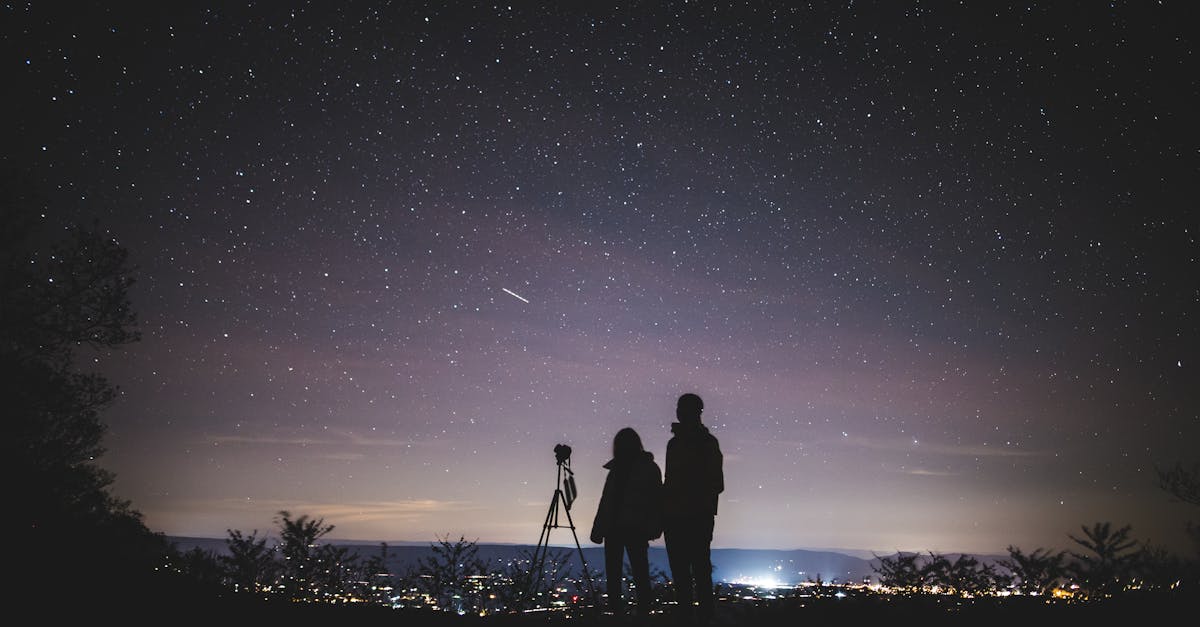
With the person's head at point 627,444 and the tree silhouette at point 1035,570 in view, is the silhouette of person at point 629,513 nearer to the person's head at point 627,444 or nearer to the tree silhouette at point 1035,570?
the person's head at point 627,444

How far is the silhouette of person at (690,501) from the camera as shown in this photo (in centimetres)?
549

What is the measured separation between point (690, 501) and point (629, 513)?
65 cm

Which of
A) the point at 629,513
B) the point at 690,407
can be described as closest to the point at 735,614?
the point at 629,513

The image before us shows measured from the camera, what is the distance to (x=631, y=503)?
5875 millimetres

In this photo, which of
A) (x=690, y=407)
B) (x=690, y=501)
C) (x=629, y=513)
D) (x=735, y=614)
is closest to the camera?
(x=690, y=501)

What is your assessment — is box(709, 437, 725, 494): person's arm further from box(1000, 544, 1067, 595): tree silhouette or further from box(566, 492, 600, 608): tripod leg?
box(1000, 544, 1067, 595): tree silhouette

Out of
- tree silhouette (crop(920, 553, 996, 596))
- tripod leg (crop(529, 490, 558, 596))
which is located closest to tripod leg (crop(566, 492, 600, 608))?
tripod leg (crop(529, 490, 558, 596))

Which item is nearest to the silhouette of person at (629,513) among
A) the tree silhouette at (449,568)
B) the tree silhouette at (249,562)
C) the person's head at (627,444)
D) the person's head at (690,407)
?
the person's head at (627,444)

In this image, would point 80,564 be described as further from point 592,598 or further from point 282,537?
point 282,537

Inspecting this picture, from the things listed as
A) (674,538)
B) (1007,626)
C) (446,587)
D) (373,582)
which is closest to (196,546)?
(373,582)

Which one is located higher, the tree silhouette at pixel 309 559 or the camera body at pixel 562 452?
the camera body at pixel 562 452

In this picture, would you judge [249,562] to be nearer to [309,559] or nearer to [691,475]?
[309,559]

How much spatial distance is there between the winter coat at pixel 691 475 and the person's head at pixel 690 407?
50 millimetres

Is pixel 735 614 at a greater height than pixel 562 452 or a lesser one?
lesser
